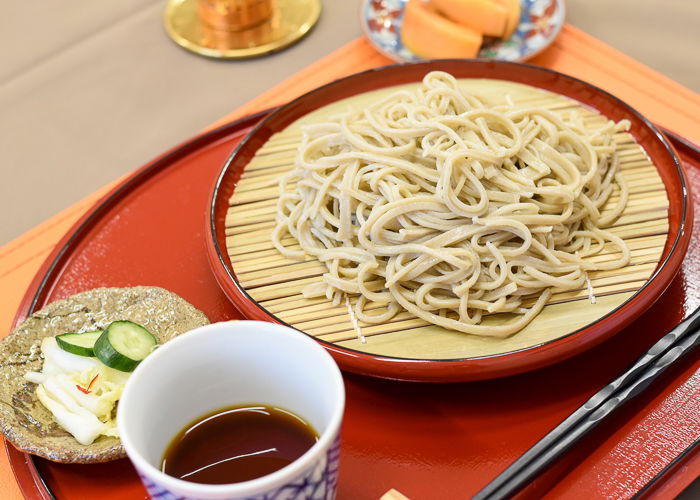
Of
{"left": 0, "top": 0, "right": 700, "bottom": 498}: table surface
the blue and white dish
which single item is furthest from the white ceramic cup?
the blue and white dish

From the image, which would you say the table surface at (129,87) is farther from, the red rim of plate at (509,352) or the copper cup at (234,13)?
the red rim of plate at (509,352)

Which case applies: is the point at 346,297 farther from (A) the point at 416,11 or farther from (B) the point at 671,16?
(B) the point at 671,16

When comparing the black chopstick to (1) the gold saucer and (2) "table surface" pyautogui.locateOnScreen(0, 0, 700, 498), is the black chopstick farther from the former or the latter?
(1) the gold saucer

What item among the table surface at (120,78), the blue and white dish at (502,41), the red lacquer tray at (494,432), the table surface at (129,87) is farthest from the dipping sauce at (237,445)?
the blue and white dish at (502,41)

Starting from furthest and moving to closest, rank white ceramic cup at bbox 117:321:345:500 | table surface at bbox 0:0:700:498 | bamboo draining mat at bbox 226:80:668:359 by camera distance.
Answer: table surface at bbox 0:0:700:498 < bamboo draining mat at bbox 226:80:668:359 < white ceramic cup at bbox 117:321:345:500

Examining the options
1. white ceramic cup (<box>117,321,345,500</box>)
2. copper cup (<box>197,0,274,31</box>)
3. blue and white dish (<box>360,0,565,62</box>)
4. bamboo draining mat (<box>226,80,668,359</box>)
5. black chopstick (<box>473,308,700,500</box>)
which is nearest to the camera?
white ceramic cup (<box>117,321,345,500</box>)

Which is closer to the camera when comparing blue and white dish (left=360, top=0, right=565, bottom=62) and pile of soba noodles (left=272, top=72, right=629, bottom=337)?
Result: pile of soba noodles (left=272, top=72, right=629, bottom=337)
